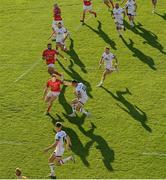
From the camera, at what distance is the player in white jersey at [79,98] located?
64.1 ft

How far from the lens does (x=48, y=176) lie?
55.2 feet

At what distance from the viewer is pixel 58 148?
16359 millimetres

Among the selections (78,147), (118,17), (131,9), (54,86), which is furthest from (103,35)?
(78,147)

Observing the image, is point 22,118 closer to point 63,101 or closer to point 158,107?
point 63,101

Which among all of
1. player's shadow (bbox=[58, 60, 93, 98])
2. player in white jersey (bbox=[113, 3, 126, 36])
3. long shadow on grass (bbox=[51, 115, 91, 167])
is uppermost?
player in white jersey (bbox=[113, 3, 126, 36])

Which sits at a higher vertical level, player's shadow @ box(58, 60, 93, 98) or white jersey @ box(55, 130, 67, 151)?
white jersey @ box(55, 130, 67, 151)

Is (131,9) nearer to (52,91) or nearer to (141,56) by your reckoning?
(141,56)

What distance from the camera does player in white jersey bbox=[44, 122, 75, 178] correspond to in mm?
16328

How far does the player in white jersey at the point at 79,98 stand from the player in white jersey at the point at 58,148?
3291 mm

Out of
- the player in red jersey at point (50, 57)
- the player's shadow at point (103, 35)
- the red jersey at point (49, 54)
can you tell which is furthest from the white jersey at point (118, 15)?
the red jersey at point (49, 54)

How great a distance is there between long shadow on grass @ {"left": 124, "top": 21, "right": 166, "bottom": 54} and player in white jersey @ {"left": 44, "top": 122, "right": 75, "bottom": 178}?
35.7ft

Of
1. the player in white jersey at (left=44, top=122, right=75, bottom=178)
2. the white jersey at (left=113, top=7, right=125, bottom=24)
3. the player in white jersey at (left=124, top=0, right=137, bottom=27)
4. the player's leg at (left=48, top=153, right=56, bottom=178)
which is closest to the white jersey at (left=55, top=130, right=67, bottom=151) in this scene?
the player in white jersey at (left=44, top=122, right=75, bottom=178)

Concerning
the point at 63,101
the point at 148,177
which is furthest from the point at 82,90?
the point at 148,177

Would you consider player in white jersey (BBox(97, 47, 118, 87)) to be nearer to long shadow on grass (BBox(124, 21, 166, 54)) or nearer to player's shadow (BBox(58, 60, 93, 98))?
player's shadow (BBox(58, 60, 93, 98))
